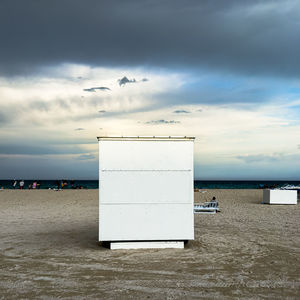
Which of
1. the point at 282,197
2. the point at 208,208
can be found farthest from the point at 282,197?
the point at 208,208

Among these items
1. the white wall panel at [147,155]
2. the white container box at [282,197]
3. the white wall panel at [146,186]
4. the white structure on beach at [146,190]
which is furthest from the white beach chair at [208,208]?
the white wall panel at [147,155]

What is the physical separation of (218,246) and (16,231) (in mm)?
7257

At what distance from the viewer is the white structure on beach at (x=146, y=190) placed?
9281 millimetres

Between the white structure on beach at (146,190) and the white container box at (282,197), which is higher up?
the white structure on beach at (146,190)

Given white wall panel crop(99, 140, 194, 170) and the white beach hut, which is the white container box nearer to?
the white beach hut

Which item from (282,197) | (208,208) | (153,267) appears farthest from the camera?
(282,197)

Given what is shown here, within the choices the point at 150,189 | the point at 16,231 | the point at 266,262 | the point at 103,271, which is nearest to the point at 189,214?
the point at 150,189

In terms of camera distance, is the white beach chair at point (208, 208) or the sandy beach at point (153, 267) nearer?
the sandy beach at point (153, 267)

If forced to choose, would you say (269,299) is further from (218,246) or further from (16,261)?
(16,261)

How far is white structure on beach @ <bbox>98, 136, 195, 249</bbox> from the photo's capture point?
9.28 metres

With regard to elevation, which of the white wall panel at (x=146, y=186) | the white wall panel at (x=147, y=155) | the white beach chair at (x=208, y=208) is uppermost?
the white wall panel at (x=147, y=155)

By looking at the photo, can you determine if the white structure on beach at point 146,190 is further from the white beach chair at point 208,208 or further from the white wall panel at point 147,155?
the white beach chair at point 208,208

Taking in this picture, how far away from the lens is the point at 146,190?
938cm

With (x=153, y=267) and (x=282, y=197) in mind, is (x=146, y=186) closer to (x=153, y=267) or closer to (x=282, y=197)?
(x=153, y=267)
